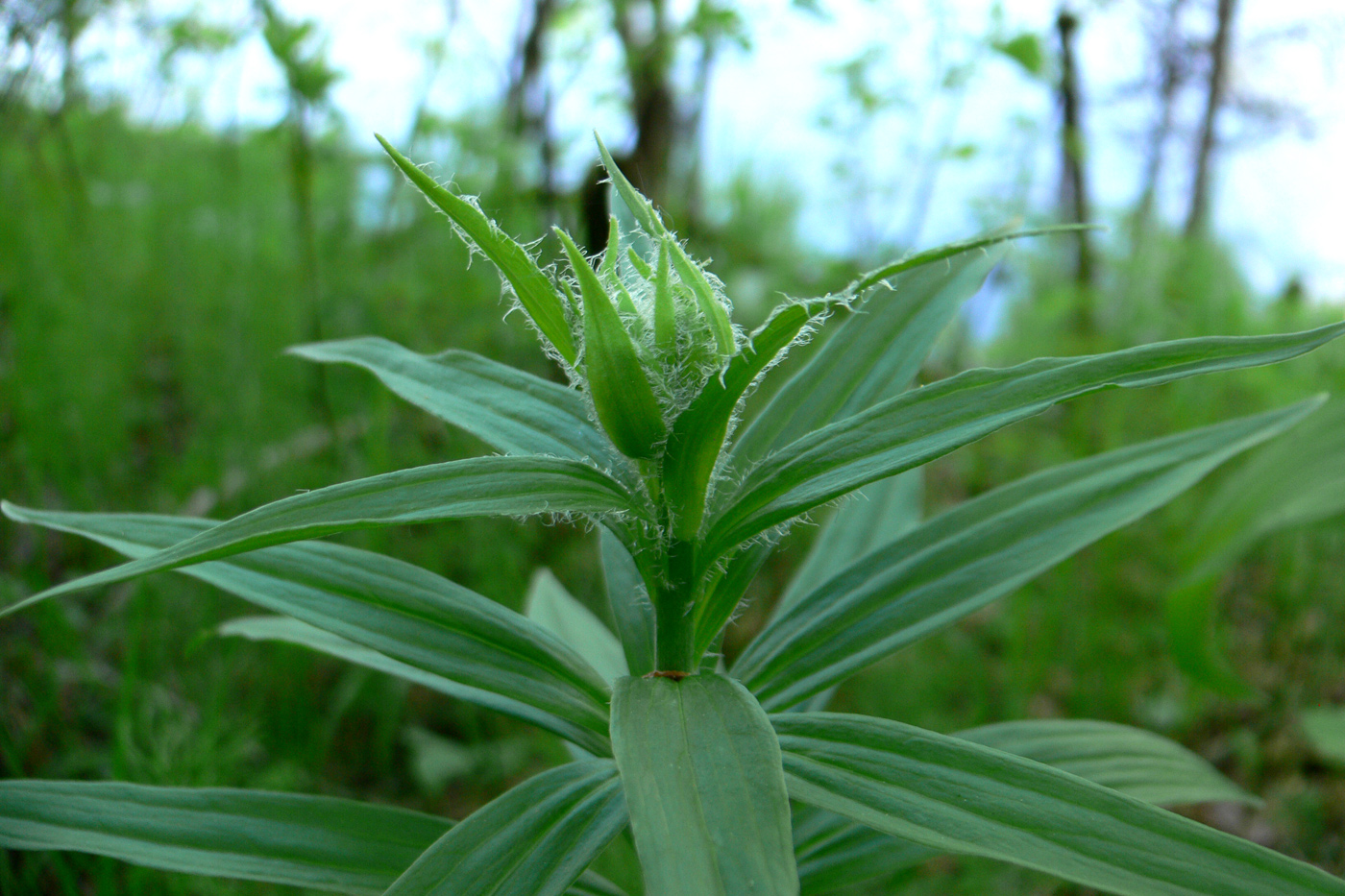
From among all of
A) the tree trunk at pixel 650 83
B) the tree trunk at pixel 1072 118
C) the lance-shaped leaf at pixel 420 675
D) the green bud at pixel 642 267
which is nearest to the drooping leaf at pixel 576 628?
the lance-shaped leaf at pixel 420 675

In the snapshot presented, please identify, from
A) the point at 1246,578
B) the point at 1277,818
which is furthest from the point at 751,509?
the point at 1246,578

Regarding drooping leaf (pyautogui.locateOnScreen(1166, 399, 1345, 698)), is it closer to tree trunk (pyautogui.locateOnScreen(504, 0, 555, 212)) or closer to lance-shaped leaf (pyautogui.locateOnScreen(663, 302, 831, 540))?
lance-shaped leaf (pyautogui.locateOnScreen(663, 302, 831, 540))

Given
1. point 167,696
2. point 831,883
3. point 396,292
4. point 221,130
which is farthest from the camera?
point 221,130

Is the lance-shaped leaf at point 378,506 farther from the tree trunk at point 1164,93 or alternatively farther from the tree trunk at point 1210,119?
the tree trunk at point 1210,119

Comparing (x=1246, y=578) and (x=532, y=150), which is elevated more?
(x=532, y=150)

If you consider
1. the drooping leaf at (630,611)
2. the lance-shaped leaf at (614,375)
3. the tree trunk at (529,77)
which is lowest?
the drooping leaf at (630,611)

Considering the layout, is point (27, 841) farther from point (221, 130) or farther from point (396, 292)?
point (221, 130)

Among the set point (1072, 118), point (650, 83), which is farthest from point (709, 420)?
point (1072, 118)
